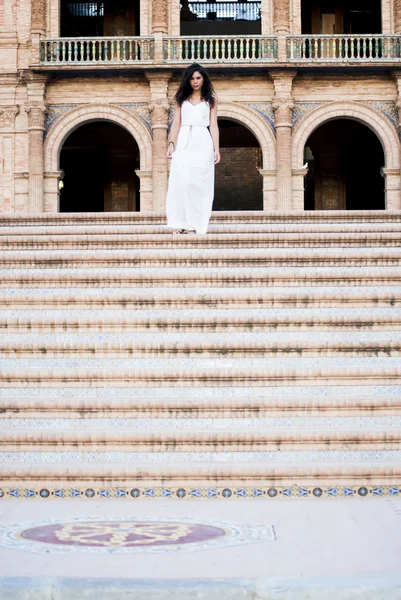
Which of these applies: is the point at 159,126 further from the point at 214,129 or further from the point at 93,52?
the point at 214,129

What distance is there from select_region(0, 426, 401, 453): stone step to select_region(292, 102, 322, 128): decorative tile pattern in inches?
693

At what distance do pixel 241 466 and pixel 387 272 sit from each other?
9.83 feet

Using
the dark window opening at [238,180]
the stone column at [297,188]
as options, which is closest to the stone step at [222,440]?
the stone column at [297,188]

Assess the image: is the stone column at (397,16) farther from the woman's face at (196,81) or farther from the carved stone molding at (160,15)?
the woman's face at (196,81)

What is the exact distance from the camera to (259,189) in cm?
3209

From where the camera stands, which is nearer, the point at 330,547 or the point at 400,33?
the point at 330,547

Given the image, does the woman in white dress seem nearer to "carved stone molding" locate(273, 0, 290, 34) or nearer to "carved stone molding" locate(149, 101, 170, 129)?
"carved stone molding" locate(149, 101, 170, 129)

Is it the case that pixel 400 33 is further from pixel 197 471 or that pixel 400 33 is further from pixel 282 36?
pixel 197 471

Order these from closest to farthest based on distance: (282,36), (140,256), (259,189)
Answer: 1. (140,256)
2. (282,36)
3. (259,189)

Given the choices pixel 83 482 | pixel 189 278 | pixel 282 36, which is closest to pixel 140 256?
pixel 189 278

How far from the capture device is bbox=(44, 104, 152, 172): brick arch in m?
22.9

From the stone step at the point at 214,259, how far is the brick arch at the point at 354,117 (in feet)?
46.3

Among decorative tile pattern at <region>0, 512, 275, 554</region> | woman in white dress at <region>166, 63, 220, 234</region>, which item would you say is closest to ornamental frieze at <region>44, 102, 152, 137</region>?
woman in white dress at <region>166, 63, 220, 234</region>

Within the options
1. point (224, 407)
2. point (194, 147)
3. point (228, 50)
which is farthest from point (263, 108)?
point (224, 407)
